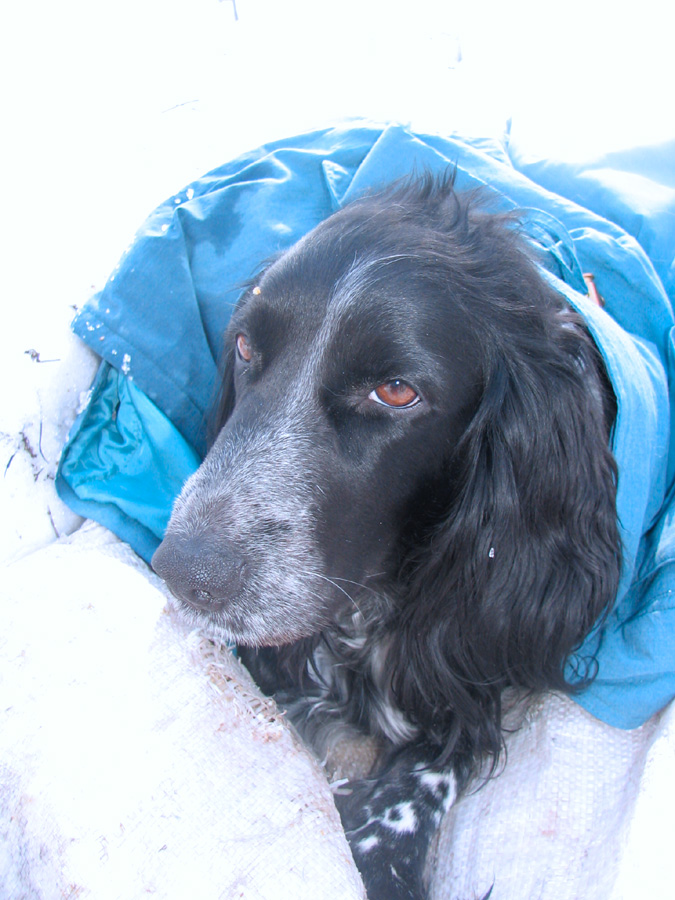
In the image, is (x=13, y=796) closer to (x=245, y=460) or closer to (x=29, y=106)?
(x=245, y=460)

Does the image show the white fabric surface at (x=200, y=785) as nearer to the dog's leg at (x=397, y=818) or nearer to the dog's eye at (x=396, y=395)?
the dog's leg at (x=397, y=818)

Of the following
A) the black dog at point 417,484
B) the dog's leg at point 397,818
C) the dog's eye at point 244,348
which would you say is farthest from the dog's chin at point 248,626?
the dog's eye at point 244,348

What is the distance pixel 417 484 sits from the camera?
1613 millimetres

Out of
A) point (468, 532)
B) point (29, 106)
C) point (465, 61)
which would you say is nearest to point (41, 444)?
point (468, 532)

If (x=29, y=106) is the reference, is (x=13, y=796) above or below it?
below

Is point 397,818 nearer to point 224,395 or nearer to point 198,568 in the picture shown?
point 198,568

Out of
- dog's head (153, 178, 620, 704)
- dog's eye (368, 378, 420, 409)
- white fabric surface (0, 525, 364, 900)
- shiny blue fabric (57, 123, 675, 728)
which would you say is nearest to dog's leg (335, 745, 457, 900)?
white fabric surface (0, 525, 364, 900)

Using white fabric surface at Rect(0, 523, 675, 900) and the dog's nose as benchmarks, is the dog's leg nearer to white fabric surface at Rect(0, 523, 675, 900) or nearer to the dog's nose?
white fabric surface at Rect(0, 523, 675, 900)

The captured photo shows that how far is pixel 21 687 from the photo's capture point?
157 centimetres

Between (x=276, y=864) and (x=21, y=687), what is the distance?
0.71 m

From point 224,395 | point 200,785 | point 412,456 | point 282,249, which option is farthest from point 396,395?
point 282,249

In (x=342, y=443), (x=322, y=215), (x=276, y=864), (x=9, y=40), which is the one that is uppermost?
(x=9, y=40)

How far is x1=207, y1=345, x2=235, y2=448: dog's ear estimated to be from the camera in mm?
2086

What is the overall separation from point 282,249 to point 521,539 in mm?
1291
